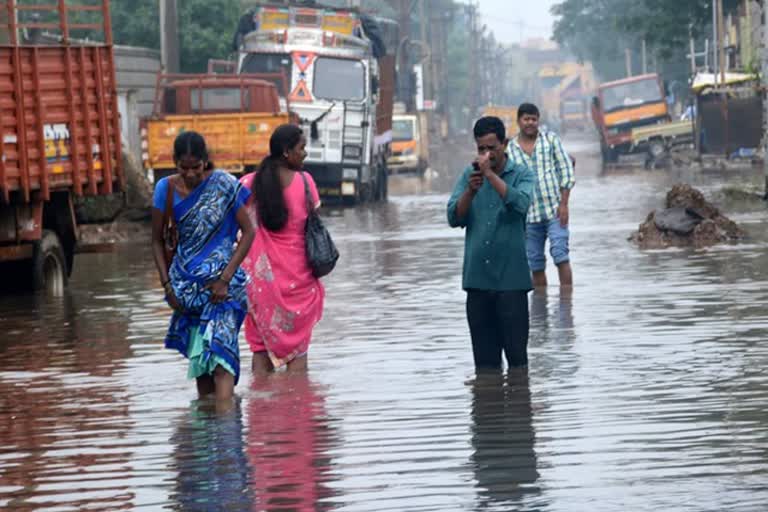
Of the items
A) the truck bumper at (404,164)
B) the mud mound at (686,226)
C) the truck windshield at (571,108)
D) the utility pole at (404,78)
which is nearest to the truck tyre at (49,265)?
the mud mound at (686,226)

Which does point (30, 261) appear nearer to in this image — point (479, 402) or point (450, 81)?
point (479, 402)

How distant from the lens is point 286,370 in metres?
10.6

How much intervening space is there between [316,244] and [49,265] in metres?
7.87

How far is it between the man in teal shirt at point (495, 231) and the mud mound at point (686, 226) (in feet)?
33.4

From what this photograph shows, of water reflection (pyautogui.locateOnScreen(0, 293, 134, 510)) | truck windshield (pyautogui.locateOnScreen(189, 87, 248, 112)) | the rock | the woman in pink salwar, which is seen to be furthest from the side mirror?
the woman in pink salwar

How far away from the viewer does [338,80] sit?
34.0 metres

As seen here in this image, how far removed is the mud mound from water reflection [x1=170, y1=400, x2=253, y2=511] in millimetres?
11078

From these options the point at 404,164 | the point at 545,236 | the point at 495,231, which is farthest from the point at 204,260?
the point at 404,164

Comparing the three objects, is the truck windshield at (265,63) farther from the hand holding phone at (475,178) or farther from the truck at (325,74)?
the hand holding phone at (475,178)

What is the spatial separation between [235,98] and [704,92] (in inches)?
789

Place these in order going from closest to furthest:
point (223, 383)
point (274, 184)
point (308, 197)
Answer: point (223, 383), point (274, 184), point (308, 197)

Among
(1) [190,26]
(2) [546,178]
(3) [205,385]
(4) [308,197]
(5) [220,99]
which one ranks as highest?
(1) [190,26]

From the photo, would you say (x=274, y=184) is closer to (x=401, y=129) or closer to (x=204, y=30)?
(x=204, y=30)

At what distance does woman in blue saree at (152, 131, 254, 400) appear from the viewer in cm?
909
